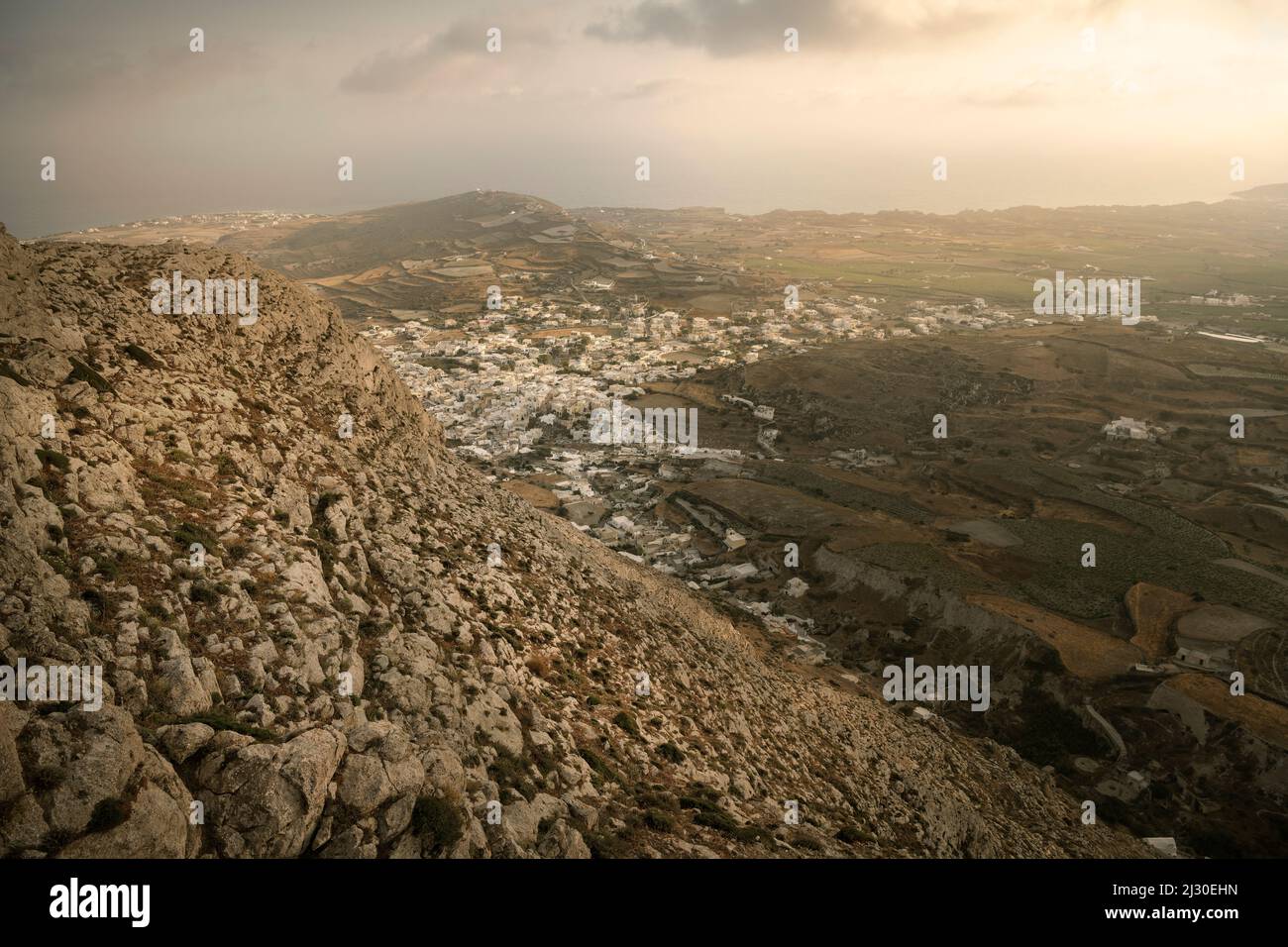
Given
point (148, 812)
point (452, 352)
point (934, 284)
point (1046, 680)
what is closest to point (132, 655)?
point (148, 812)

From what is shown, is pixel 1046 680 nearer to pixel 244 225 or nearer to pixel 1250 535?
pixel 1250 535

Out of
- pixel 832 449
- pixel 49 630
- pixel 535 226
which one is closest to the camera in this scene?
pixel 49 630

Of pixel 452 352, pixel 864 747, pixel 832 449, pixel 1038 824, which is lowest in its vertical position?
pixel 1038 824

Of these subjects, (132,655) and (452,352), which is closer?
(132,655)

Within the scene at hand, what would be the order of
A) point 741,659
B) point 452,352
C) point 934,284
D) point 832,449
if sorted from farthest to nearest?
point 934,284 < point 452,352 < point 832,449 < point 741,659

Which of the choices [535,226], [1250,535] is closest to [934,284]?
[535,226]

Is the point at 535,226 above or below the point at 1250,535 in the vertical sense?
above

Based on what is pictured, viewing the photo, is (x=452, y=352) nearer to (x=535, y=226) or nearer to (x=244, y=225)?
(x=535, y=226)
